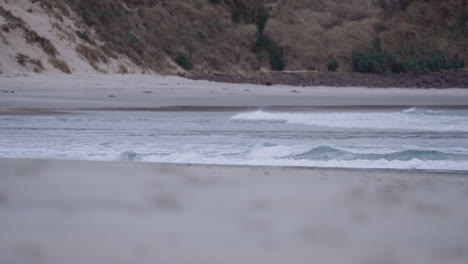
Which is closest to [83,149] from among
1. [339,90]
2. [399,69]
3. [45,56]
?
[45,56]

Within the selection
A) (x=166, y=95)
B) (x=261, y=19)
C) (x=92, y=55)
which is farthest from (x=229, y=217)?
(x=261, y=19)

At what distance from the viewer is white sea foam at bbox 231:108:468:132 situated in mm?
10625

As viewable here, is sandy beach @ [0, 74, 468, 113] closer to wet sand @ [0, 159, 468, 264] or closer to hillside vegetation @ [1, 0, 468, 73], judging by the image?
hillside vegetation @ [1, 0, 468, 73]

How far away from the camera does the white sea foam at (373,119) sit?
1062 centimetres

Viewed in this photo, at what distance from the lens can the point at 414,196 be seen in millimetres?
4461

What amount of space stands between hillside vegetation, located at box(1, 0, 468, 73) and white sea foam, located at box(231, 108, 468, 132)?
971cm

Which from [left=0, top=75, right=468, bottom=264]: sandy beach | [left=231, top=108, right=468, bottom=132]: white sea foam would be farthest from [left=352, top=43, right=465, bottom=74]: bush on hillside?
[left=0, top=75, right=468, bottom=264]: sandy beach

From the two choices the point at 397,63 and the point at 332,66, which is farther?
the point at 332,66

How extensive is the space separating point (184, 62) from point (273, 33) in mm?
7248

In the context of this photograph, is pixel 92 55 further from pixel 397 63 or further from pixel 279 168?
pixel 279 168

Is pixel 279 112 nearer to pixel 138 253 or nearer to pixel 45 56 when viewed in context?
pixel 45 56

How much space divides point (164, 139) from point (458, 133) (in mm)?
4244

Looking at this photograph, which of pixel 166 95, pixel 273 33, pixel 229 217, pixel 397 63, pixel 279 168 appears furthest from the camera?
pixel 273 33

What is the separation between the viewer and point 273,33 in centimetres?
3134
